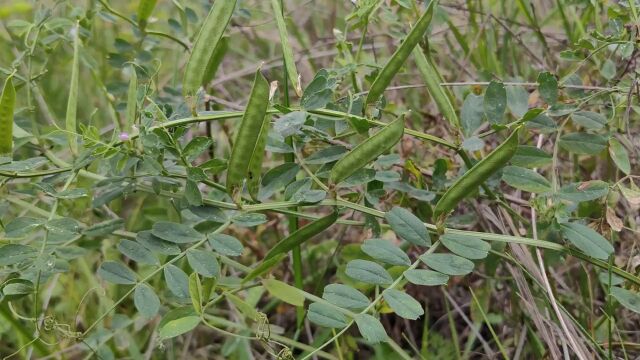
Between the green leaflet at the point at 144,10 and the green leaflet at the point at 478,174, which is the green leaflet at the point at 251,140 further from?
the green leaflet at the point at 144,10

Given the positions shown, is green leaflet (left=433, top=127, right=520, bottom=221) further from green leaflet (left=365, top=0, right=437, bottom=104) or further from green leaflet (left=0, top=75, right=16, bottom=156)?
green leaflet (left=0, top=75, right=16, bottom=156)

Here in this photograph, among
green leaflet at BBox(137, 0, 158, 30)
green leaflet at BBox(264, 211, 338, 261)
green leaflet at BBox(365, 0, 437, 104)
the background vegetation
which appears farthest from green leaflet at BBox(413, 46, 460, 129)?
green leaflet at BBox(137, 0, 158, 30)

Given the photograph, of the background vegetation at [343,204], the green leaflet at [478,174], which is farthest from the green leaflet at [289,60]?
the green leaflet at [478,174]

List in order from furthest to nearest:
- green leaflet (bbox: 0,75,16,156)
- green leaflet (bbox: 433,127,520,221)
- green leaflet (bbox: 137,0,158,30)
Answer: green leaflet (bbox: 137,0,158,30) → green leaflet (bbox: 0,75,16,156) → green leaflet (bbox: 433,127,520,221)

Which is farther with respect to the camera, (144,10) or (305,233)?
(144,10)

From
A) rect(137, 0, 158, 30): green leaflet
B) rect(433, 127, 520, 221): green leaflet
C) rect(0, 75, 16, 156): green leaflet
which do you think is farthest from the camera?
rect(137, 0, 158, 30): green leaflet

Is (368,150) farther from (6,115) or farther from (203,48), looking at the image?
A: (6,115)

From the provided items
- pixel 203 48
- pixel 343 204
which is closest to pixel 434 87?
pixel 343 204

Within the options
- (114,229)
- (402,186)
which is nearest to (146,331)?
(114,229)
